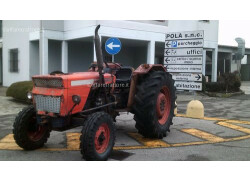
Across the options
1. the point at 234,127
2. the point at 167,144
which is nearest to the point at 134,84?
the point at 167,144

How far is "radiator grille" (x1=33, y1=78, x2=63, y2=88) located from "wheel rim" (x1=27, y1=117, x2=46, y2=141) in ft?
2.24

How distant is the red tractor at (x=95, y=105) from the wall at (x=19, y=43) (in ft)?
39.5

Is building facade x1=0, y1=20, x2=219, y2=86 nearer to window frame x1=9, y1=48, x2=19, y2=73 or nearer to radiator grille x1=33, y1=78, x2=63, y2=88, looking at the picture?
window frame x1=9, y1=48, x2=19, y2=73

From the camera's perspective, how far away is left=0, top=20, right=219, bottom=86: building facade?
14.5 m

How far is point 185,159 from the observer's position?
4773 millimetres

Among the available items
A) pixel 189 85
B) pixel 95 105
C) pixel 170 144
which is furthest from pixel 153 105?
pixel 189 85

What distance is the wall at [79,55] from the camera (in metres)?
17.9

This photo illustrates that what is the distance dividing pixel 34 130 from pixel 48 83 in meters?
1.06

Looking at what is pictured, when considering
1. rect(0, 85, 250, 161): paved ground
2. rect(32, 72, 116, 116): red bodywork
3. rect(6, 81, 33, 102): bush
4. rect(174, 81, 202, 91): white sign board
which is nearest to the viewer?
rect(32, 72, 116, 116): red bodywork

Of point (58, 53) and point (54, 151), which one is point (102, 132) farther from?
point (58, 53)

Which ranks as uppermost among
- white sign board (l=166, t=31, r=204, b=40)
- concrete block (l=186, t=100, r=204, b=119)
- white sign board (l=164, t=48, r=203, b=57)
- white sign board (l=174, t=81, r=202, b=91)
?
white sign board (l=166, t=31, r=204, b=40)

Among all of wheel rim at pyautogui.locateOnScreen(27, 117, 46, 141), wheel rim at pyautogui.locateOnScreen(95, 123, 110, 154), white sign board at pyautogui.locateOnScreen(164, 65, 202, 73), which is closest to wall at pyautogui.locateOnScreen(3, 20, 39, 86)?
white sign board at pyautogui.locateOnScreen(164, 65, 202, 73)

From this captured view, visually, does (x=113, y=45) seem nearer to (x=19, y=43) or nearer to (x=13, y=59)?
(x=19, y=43)

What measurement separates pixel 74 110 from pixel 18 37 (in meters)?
15.1
